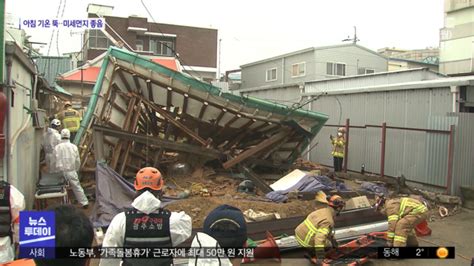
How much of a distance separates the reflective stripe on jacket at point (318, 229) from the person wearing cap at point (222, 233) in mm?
2880

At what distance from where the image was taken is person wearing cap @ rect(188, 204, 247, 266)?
2.71 m

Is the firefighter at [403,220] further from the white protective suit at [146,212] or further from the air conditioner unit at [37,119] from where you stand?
the air conditioner unit at [37,119]

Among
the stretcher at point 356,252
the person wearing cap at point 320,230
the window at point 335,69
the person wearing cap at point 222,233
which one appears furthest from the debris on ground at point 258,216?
the window at point 335,69

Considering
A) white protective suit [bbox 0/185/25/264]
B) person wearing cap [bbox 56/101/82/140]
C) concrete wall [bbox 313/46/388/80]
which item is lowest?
white protective suit [bbox 0/185/25/264]

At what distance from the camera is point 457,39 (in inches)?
1049

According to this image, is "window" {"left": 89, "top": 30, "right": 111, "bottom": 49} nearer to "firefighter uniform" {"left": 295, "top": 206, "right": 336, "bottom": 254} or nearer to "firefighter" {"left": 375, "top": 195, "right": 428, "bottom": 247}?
"firefighter" {"left": 375, "top": 195, "right": 428, "bottom": 247}

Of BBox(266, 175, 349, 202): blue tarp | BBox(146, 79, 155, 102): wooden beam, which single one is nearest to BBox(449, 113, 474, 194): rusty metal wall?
BBox(266, 175, 349, 202): blue tarp

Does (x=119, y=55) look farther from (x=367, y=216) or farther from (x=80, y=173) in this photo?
(x=367, y=216)

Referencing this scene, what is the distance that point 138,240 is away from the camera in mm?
3012

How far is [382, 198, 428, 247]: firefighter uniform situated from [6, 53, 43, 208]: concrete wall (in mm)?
5462

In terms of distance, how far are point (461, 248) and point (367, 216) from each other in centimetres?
158

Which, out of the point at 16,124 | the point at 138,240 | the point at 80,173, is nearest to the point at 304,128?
the point at 80,173

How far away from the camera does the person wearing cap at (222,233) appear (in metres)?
2.71

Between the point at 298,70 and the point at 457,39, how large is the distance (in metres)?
10.1
